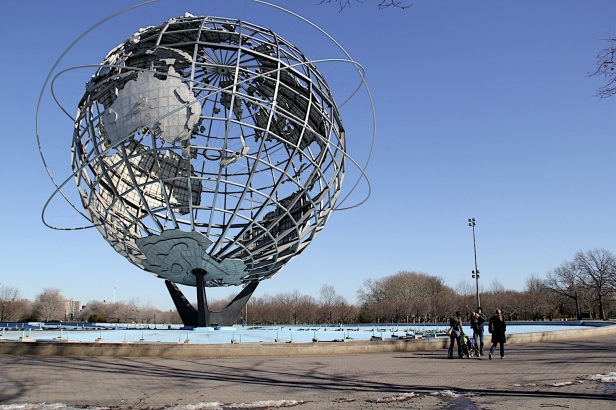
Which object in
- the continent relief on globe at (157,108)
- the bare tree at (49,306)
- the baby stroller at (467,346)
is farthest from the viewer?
the bare tree at (49,306)

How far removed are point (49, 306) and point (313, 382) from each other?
100868 millimetres

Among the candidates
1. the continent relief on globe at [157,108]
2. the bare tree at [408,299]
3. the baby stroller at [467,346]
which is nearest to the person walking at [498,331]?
the baby stroller at [467,346]

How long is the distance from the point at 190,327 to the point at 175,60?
1315 centimetres

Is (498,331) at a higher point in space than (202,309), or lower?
lower

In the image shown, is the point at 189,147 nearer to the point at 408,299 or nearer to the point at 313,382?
the point at 313,382

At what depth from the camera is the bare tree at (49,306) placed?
301 feet

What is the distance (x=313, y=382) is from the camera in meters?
8.30

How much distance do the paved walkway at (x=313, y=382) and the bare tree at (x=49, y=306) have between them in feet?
304

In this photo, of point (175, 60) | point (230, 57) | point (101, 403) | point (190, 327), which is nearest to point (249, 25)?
point (230, 57)

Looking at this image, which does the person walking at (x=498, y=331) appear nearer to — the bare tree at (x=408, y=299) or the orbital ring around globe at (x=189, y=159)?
the orbital ring around globe at (x=189, y=159)

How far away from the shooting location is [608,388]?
679cm

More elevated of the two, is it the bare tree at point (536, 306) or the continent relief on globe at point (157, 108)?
the continent relief on globe at point (157, 108)

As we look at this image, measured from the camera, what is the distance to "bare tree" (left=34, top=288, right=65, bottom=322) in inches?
3617

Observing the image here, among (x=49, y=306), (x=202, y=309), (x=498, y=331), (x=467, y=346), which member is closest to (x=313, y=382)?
(x=467, y=346)
